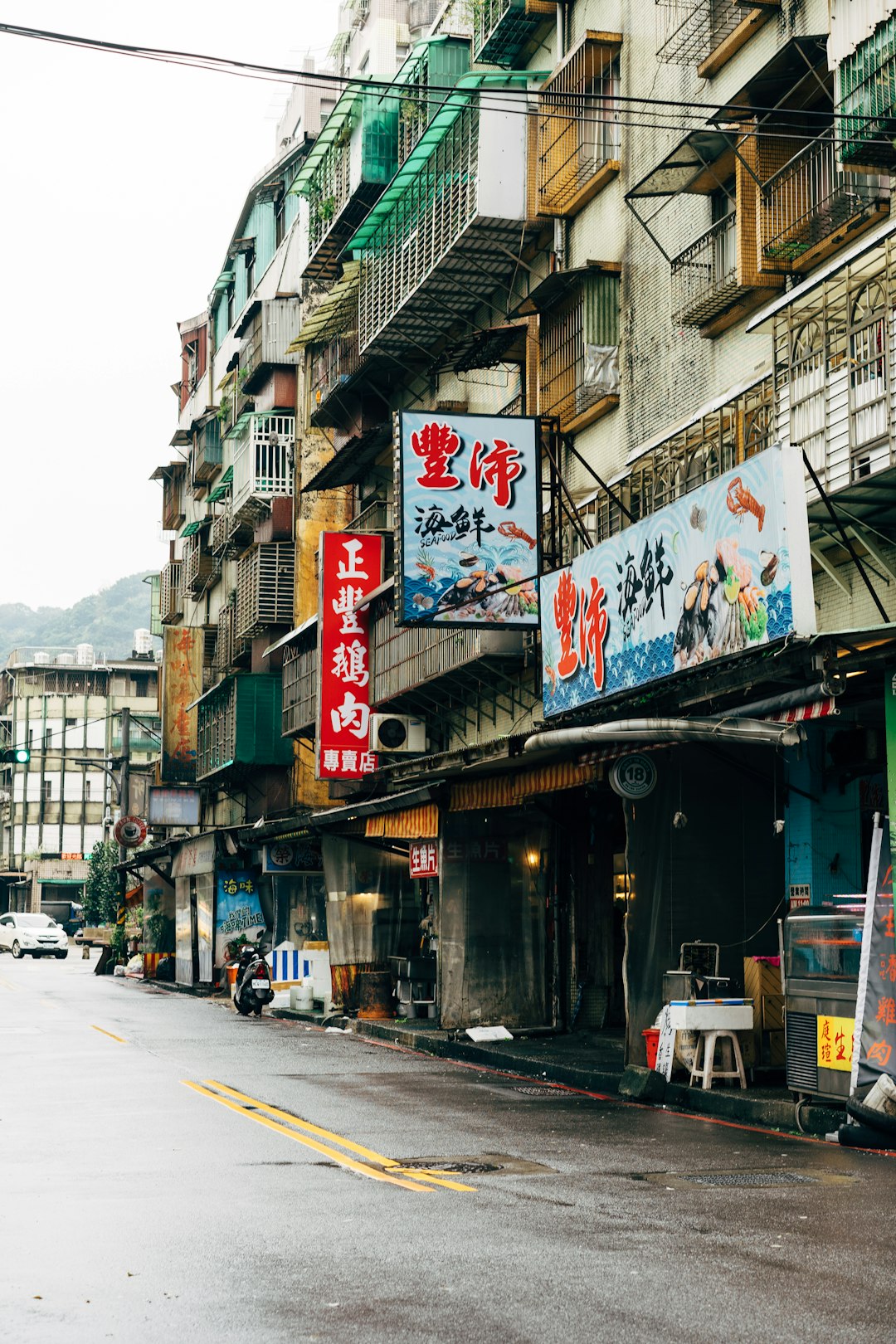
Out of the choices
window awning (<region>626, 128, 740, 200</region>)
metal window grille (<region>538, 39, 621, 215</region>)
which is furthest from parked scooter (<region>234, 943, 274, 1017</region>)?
window awning (<region>626, 128, 740, 200</region>)

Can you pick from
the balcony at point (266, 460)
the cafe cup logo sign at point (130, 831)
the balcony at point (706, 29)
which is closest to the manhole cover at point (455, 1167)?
the balcony at point (706, 29)

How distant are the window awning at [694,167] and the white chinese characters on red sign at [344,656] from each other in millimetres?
10515

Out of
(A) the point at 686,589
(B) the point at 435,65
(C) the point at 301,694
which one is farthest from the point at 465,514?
(C) the point at 301,694

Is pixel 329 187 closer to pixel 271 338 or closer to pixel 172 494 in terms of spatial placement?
pixel 271 338

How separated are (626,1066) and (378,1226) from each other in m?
8.57

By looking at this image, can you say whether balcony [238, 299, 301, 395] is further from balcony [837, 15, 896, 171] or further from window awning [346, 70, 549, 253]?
balcony [837, 15, 896, 171]

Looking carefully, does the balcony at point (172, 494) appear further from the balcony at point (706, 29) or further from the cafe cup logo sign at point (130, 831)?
the balcony at point (706, 29)

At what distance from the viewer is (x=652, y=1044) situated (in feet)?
56.5

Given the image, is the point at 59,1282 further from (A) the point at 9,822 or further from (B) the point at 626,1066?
(A) the point at 9,822

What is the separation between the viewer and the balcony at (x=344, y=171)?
2975 centimetres

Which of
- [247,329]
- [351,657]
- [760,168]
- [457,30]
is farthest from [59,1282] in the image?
[247,329]

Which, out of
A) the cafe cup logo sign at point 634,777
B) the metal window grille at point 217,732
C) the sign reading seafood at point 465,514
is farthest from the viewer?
the metal window grille at point 217,732

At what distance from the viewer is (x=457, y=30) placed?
29.9 metres

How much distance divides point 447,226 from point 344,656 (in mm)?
7933
